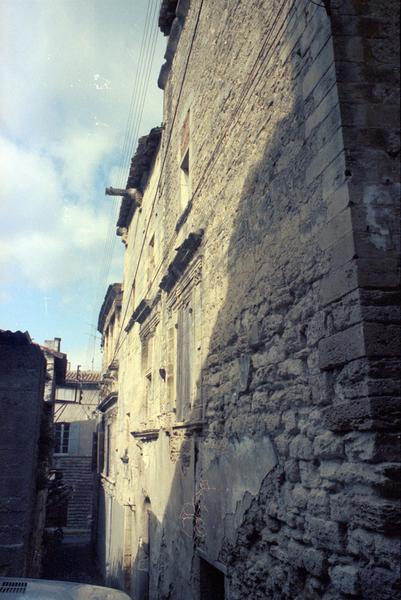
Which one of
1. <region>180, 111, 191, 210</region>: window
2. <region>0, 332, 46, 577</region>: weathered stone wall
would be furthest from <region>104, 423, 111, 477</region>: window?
<region>180, 111, 191, 210</region>: window

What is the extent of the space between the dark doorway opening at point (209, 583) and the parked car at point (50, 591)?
1.41 meters

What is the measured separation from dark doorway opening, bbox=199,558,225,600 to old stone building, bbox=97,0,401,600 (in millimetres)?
19

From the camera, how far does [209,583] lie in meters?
5.17

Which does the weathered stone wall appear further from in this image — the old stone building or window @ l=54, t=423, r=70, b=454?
window @ l=54, t=423, r=70, b=454

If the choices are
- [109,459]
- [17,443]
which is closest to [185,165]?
[17,443]

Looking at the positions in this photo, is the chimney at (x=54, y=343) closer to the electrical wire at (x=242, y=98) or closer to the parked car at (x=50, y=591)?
the electrical wire at (x=242, y=98)

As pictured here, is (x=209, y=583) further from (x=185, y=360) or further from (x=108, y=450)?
(x=108, y=450)

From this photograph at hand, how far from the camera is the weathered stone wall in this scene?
22.9 feet

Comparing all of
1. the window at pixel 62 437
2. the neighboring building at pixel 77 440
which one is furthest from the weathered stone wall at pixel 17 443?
the window at pixel 62 437

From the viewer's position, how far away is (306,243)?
128 inches

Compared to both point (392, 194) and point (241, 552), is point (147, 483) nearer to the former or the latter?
point (241, 552)

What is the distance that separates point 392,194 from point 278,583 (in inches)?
104

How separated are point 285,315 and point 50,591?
2.89 meters

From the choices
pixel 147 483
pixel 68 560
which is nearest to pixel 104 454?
pixel 68 560
